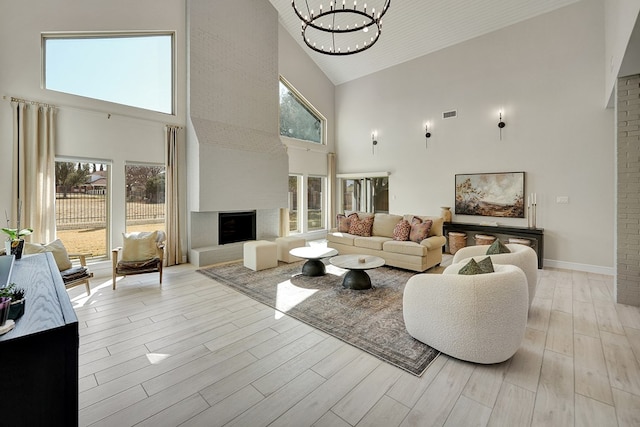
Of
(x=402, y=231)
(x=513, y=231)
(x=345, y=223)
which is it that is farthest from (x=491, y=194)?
(x=345, y=223)

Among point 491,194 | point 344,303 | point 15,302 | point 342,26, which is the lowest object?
point 344,303

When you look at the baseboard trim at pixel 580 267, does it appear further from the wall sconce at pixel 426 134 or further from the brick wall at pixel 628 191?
the wall sconce at pixel 426 134

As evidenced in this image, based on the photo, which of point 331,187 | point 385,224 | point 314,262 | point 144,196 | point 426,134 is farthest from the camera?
point 331,187

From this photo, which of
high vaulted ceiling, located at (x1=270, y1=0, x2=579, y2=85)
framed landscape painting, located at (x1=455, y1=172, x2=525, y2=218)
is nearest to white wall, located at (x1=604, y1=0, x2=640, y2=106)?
high vaulted ceiling, located at (x1=270, y1=0, x2=579, y2=85)

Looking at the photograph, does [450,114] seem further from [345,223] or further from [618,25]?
[345,223]

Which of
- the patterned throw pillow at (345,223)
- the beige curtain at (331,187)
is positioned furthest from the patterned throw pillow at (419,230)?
the beige curtain at (331,187)

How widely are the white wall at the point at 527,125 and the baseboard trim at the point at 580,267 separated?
19 millimetres

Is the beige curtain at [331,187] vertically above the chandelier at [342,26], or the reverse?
the chandelier at [342,26]

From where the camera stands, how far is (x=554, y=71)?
544cm

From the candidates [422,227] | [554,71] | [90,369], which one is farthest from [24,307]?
[554,71]

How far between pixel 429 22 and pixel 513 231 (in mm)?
4772

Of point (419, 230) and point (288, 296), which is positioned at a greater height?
point (419, 230)

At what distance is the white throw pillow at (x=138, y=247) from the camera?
4.45m

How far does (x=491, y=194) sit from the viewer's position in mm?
6180
